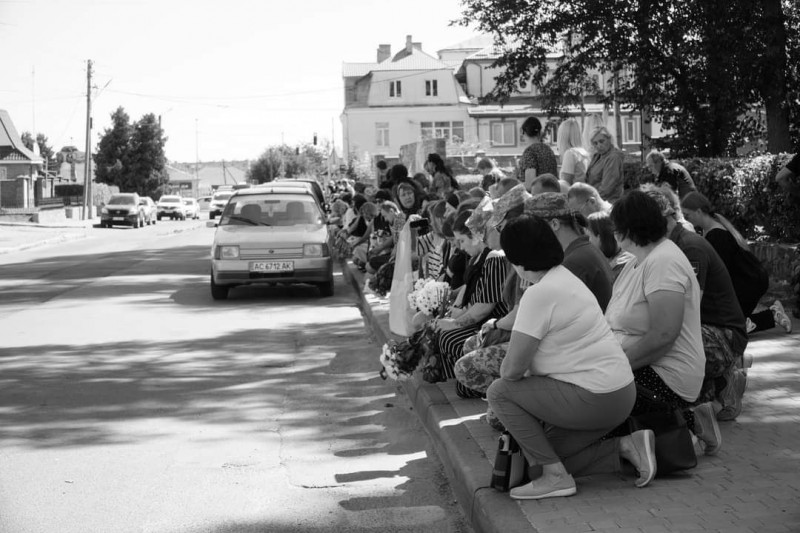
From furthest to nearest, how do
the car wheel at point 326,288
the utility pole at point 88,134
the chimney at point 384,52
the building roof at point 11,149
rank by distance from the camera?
the chimney at point 384,52 → the building roof at point 11,149 → the utility pole at point 88,134 → the car wheel at point 326,288

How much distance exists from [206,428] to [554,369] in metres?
3.37

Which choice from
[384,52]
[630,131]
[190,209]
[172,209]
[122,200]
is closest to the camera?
[122,200]

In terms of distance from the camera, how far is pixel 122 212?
55438 mm

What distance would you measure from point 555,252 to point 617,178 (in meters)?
7.02

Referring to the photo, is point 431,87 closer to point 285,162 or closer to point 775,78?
point 775,78

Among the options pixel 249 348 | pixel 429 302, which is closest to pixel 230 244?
pixel 249 348

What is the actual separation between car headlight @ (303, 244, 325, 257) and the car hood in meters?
0.08

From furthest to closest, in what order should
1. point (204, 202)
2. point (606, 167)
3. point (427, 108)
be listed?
point (204, 202) → point (427, 108) → point (606, 167)

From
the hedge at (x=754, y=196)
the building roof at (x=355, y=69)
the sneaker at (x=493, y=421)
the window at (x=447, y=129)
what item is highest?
the building roof at (x=355, y=69)

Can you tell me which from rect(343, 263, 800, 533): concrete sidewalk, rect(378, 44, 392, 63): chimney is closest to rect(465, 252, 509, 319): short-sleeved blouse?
rect(343, 263, 800, 533): concrete sidewalk

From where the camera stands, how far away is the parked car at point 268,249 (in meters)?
16.2

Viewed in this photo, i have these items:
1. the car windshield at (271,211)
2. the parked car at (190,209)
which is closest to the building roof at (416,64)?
the parked car at (190,209)

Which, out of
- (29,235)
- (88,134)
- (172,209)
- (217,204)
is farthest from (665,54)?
(172,209)

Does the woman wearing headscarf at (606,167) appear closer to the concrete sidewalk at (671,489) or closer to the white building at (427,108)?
the concrete sidewalk at (671,489)
